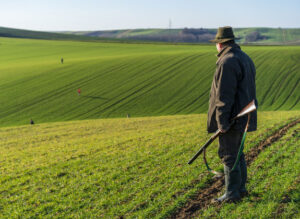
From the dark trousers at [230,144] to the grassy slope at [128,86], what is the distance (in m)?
35.0

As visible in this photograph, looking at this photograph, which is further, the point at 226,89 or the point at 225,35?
the point at 225,35

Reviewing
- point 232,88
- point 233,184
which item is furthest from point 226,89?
point 233,184

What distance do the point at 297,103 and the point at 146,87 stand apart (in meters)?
23.3

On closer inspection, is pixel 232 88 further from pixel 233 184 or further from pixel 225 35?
pixel 233 184

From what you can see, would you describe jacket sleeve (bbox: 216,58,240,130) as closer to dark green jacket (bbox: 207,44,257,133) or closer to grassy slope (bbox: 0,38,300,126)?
dark green jacket (bbox: 207,44,257,133)

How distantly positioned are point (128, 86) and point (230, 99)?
46.9 m

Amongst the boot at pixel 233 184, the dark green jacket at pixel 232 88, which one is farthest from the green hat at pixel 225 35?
the boot at pixel 233 184

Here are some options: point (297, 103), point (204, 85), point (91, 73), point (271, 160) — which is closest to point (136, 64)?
point (91, 73)

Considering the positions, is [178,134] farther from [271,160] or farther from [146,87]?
[146,87]

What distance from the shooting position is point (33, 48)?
106 meters

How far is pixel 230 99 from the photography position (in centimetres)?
632

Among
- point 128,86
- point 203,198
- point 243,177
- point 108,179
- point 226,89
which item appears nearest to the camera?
point 226,89

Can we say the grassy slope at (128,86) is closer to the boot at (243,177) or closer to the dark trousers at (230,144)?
the boot at (243,177)

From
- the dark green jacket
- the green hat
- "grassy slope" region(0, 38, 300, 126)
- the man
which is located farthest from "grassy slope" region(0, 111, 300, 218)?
"grassy slope" region(0, 38, 300, 126)
